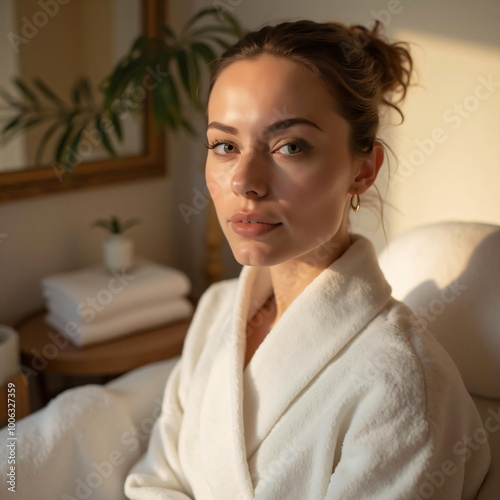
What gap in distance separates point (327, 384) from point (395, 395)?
0.13m

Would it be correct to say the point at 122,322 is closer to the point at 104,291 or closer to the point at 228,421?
the point at 104,291

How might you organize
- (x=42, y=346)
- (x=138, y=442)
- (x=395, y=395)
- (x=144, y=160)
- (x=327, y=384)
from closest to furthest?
(x=395, y=395)
(x=327, y=384)
(x=138, y=442)
(x=42, y=346)
(x=144, y=160)

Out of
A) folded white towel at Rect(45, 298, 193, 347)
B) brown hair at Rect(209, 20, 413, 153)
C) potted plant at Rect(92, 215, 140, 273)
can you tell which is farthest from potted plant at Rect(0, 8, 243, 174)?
brown hair at Rect(209, 20, 413, 153)

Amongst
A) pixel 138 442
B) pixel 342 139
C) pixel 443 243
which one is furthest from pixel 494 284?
pixel 138 442

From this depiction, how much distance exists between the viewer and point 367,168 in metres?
0.96

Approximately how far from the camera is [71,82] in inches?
66.1

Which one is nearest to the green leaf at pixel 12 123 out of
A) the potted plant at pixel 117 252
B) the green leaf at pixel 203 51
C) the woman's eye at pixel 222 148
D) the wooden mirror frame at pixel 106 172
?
the wooden mirror frame at pixel 106 172

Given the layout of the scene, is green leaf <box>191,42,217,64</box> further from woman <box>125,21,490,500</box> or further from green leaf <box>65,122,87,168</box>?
woman <box>125,21,490,500</box>

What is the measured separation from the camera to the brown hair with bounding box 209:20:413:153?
2.89 feet

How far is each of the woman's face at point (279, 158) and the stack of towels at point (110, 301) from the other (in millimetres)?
725

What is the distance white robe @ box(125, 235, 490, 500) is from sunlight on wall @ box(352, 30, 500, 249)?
1.06 feet

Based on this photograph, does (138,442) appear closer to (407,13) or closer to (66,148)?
(66,148)

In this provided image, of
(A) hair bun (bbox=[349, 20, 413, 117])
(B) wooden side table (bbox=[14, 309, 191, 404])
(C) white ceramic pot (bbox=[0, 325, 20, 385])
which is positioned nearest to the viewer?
(A) hair bun (bbox=[349, 20, 413, 117])

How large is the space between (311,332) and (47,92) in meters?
1.07
